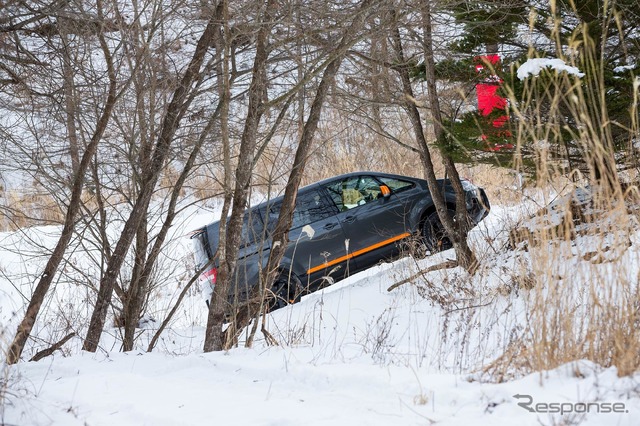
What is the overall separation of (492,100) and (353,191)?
259 cm

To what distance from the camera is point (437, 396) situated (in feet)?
9.75

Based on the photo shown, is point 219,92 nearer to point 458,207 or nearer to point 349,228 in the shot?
point 349,228

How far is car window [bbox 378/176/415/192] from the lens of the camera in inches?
380

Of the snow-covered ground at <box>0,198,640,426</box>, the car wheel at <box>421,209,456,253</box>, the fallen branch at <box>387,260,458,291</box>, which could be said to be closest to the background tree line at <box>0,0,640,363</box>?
the fallen branch at <box>387,260,458,291</box>

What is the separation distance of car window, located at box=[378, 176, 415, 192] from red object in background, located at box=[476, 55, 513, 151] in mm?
2019

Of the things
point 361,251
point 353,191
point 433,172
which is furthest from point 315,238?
point 433,172

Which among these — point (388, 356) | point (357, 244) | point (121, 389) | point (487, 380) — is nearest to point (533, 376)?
point (487, 380)

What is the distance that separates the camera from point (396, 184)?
973 cm

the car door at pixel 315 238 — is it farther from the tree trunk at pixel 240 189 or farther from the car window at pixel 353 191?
the tree trunk at pixel 240 189

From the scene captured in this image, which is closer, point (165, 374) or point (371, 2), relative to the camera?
point (165, 374)

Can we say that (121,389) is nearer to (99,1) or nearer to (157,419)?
(157,419)

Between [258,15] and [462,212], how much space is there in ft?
13.2

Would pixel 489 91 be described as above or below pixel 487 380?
above

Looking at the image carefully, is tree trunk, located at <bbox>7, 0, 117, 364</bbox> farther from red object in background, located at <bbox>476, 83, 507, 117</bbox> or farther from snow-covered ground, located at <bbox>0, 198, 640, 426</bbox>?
red object in background, located at <bbox>476, 83, 507, 117</bbox>
